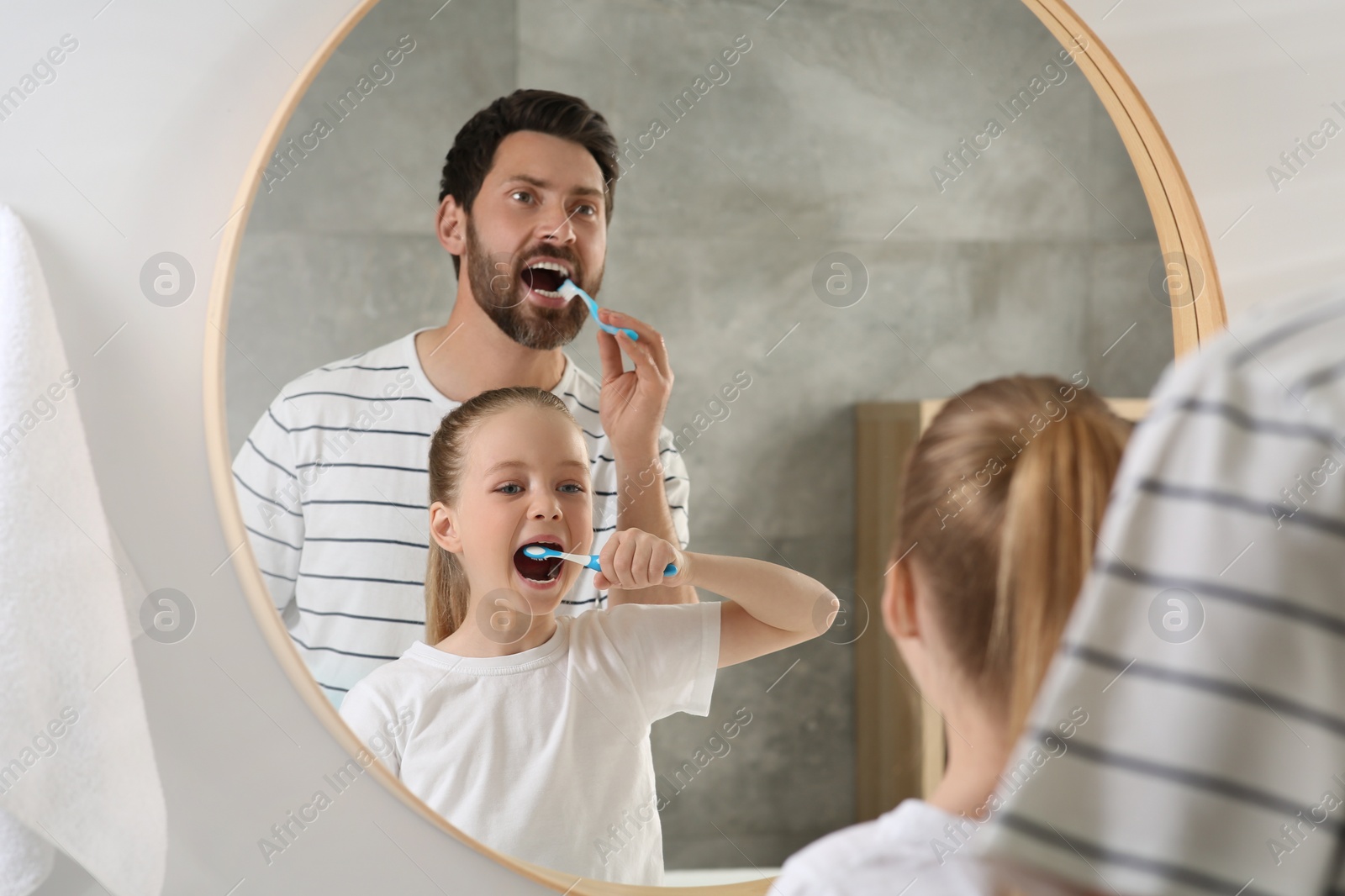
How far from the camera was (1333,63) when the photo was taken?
72cm

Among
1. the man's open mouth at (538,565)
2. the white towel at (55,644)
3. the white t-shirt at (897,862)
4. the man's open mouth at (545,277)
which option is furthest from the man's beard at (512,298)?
the white t-shirt at (897,862)

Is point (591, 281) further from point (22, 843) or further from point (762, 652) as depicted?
point (22, 843)

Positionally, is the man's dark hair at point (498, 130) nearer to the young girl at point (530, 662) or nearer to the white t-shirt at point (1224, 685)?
the young girl at point (530, 662)

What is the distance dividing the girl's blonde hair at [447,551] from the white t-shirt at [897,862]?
0.98 ft

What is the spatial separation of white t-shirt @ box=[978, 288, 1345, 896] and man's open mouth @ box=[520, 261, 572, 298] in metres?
0.45

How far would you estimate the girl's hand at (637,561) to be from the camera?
64 cm

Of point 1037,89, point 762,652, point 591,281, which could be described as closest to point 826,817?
point 762,652

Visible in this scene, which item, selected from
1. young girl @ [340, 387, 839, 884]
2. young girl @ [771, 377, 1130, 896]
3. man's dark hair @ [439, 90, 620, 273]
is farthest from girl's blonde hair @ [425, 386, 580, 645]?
young girl @ [771, 377, 1130, 896]

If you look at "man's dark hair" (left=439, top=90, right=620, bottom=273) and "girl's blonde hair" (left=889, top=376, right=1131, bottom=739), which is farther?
"man's dark hair" (left=439, top=90, right=620, bottom=273)

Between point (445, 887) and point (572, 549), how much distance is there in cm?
23

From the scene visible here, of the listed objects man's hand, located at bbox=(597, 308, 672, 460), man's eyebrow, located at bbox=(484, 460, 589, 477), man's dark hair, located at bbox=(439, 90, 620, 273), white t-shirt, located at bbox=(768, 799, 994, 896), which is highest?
man's dark hair, located at bbox=(439, 90, 620, 273)

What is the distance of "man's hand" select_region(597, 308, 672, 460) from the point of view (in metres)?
0.67

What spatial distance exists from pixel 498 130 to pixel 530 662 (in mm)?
351

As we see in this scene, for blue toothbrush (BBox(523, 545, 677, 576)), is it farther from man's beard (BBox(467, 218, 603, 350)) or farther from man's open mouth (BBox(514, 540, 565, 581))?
man's beard (BBox(467, 218, 603, 350))
